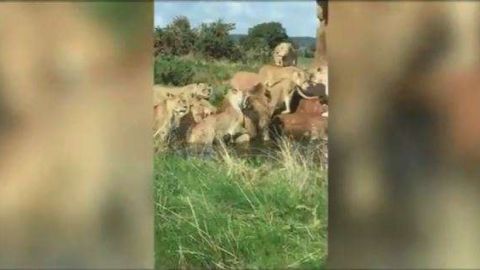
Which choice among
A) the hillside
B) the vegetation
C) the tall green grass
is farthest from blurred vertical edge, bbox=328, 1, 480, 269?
the hillside

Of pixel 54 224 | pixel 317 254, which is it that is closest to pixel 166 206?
pixel 317 254

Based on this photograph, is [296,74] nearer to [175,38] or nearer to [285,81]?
[285,81]

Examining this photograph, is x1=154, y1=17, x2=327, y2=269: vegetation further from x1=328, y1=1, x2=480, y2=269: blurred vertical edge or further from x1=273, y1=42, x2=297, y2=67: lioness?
x1=328, y1=1, x2=480, y2=269: blurred vertical edge

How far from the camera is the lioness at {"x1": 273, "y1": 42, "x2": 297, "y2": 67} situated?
3.02 m

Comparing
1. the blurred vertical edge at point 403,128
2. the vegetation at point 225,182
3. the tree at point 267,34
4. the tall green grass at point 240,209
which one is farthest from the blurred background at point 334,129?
the tree at point 267,34

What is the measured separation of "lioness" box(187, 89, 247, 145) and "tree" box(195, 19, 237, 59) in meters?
0.14

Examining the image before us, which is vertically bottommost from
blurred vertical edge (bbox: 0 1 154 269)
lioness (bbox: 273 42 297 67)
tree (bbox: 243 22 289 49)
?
blurred vertical edge (bbox: 0 1 154 269)

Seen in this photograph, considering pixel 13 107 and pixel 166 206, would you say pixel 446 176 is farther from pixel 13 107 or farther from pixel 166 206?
pixel 166 206

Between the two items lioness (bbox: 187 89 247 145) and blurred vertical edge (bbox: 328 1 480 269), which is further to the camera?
lioness (bbox: 187 89 247 145)

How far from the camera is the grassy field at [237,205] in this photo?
2.37 meters

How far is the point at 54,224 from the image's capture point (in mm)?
1443

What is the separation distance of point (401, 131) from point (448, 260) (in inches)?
8.8

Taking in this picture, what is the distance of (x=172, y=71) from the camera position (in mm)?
3090

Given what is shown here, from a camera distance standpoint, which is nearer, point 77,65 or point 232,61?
point 77,65
